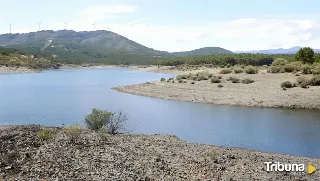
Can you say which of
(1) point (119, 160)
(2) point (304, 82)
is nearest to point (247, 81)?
(2) point (304, 82)

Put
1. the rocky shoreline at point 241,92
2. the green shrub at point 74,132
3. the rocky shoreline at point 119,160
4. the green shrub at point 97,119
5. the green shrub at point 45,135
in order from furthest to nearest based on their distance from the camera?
→ the rocky shoreline at point 241,92 < the green shrub at point 97,119 < the green shrub at point 45,135 < the green shrub at point 74,132 < the rocky shoreline at point 119,160

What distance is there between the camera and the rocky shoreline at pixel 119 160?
1507 centimetres

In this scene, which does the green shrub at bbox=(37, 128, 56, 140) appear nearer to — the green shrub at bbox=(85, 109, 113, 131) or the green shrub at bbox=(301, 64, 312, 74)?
the green shrub at bbox=(85, 109, 113, 131)

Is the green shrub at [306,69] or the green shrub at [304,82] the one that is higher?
the green shrub at [306,69]

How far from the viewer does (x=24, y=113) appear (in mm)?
37031

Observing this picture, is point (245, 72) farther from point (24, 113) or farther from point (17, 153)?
point (17, 153)

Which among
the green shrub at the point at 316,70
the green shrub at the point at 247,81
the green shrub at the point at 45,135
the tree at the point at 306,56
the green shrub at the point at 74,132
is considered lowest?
the green shrub at the point at 45,135

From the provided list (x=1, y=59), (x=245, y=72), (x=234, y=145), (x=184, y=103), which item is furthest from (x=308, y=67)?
(x=1, y=59)

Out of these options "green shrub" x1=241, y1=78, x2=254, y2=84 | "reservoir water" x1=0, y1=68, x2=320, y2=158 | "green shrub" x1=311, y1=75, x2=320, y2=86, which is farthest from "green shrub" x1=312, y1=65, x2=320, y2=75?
"reservoir water" x1=0, y1=68, x2=320, y2=158

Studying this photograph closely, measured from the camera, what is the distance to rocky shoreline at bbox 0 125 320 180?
49.4 feet

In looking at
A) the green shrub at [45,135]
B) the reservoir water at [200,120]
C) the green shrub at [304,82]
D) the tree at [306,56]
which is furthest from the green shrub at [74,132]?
the tree at [306,56]

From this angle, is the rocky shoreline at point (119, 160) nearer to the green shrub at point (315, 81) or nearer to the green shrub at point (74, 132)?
the green shrub at point (74, 132)

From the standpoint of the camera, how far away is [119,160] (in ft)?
55.9

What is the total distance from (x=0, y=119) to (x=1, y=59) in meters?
107
